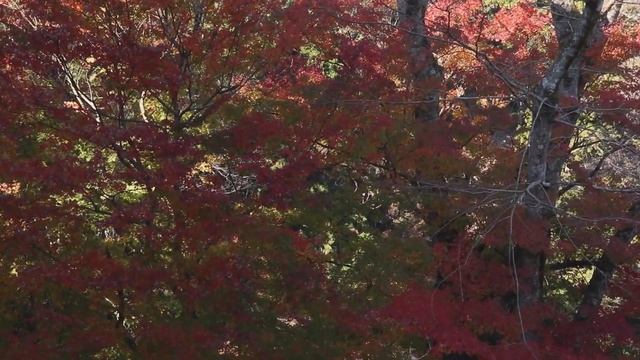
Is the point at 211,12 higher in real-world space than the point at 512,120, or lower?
lower

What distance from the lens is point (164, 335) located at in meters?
6.62

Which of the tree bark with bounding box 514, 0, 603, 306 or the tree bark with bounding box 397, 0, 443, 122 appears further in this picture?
the tree bark with bounding box 397, 0, 443, 122

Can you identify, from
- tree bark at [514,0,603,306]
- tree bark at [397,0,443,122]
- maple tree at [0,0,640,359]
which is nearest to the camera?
tree bark at [514,0,603,306]

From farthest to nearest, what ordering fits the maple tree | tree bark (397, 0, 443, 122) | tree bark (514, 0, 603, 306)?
tree bark (397, 0, 443, 122), the maple tree, tree bark (514, 0, 603, 306)

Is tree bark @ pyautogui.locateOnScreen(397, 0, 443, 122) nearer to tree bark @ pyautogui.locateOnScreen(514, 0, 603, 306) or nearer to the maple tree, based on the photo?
the maple tree

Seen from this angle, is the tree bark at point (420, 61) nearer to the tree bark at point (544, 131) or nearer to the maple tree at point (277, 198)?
the maple tree at point (277, 198)

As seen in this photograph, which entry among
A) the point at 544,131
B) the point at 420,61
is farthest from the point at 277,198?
the point at 420,61

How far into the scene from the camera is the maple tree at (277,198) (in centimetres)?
648

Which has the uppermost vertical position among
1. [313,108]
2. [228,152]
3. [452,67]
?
[452,67]

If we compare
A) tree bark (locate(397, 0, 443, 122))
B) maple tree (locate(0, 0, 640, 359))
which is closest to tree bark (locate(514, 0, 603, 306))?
maple tree (locate(0, 0, 640, 359))

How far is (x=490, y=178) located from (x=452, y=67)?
12.5 feet

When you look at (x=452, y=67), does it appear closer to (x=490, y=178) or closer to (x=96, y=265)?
(x=490, y=178)

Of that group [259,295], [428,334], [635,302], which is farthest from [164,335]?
[635,302]

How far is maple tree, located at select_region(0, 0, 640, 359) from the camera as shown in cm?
648
